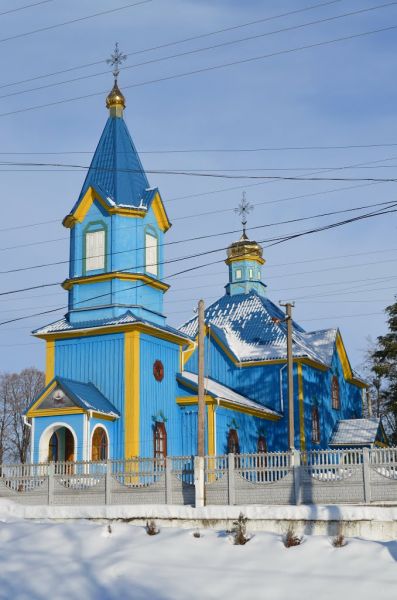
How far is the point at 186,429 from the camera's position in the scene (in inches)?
1092

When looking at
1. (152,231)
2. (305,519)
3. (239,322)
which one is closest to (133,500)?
(305,519)

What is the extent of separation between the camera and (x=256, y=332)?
3434 centimetres

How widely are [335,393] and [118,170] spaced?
577 inches

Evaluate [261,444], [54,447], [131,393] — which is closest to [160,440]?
[131,393]

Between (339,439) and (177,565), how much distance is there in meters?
22.9

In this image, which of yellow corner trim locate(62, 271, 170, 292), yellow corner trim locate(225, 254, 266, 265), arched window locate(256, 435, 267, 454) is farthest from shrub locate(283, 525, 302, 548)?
yellow corner trim locate(225, 254, 266, 265)

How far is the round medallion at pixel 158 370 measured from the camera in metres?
26.7

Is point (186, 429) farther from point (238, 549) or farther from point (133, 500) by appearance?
point (238, 549)

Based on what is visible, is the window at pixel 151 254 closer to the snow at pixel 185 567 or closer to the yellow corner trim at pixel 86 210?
the yellow corner trim at pixel 86 210

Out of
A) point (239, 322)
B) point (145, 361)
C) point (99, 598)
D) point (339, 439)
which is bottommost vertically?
point (99, 598)

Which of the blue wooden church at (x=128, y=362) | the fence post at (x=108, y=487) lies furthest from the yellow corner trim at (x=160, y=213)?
the fence post at (x=108, y=487)

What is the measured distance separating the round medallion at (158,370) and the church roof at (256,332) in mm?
6175

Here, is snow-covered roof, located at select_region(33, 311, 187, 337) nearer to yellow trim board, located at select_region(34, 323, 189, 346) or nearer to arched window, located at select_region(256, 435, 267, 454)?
yellow trim board, located at select_region(34, 323, 189, 346)

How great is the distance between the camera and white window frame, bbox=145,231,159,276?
27.5 metres
